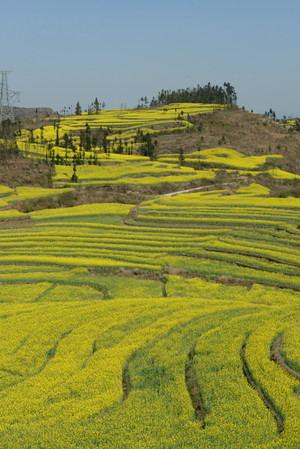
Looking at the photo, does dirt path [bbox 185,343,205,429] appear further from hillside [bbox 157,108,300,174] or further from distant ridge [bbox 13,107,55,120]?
distant ridge [bbox 13,107,55,120]

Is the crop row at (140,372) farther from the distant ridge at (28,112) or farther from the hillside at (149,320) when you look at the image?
the distant ridge at (28,112)

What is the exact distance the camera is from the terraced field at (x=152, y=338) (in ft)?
43.3

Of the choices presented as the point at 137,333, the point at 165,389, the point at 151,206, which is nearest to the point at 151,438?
the point at 165,389

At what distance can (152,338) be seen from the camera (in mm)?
19562

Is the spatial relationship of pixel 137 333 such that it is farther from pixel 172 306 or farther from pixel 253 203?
pixel 253 203

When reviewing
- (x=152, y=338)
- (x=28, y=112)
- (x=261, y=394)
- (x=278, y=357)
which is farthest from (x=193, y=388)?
(x=28, y=112)

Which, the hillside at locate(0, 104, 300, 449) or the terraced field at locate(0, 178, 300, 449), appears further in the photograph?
the hillside at locate(0, 104, 300, 449)

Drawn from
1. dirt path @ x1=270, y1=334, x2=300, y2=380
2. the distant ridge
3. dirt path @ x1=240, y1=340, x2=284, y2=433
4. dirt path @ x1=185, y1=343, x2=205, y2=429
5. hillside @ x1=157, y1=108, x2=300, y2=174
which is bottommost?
dirt path @ x1=185, y1=343, x2=205, y2=429

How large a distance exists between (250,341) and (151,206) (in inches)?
1433

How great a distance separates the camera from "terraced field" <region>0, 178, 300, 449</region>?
1320cm

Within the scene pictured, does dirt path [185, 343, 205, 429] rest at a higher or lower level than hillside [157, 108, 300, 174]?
lower

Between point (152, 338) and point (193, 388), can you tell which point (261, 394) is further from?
point (152, 338)

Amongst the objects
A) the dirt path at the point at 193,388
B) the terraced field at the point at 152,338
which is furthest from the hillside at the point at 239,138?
the dirt path at the point at 193,388

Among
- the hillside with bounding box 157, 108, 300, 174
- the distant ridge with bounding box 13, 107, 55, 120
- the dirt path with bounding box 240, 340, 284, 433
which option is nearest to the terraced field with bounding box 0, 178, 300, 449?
the dirt path with bounding box 240, 340, 284, 433
